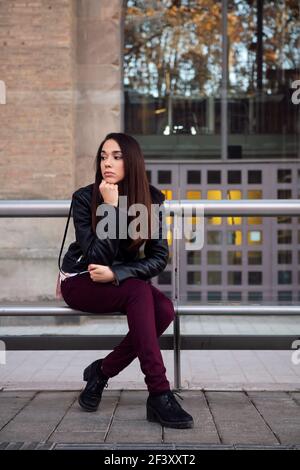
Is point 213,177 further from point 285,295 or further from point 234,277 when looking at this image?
point 285,295

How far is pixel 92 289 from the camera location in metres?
3.59

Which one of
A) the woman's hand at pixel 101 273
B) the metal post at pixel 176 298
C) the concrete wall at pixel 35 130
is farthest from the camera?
the concrete wall at pixel 35 130

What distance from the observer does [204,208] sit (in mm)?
3867

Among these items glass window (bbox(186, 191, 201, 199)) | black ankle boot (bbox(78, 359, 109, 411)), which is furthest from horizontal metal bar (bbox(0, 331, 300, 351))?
glass window (bbox(186, 191, 201, 199))

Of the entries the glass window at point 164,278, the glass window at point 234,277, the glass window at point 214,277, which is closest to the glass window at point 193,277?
the glass window at point 214,277

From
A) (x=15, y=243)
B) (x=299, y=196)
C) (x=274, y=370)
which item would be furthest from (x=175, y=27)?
(x=274, y=370)

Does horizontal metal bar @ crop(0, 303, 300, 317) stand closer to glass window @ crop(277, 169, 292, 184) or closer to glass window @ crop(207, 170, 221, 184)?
glass window @ crop(207, 170, 221, 184)

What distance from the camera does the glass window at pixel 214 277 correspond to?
961cm

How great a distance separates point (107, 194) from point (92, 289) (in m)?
0.53

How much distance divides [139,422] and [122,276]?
796 millimetres

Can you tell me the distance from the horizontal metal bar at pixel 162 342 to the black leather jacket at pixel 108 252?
0.57 meters

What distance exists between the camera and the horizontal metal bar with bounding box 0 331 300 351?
405 cm

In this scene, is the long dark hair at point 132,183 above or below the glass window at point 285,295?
above

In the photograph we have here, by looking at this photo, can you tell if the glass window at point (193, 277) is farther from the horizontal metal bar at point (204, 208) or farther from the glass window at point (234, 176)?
the horizontal metal bar at point (204, 208)
